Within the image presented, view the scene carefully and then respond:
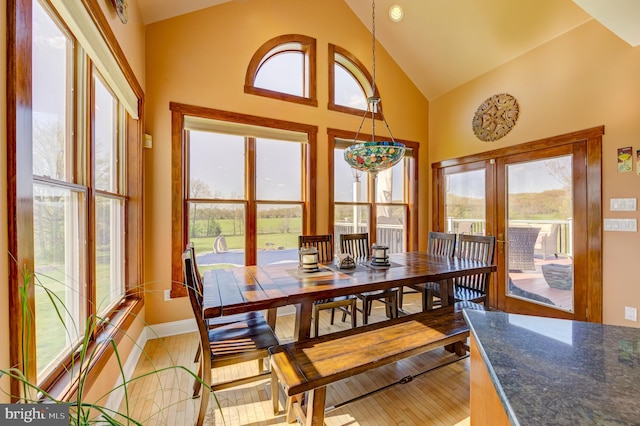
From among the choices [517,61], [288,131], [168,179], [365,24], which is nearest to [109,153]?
[168,179]

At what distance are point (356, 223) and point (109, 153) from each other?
3148mm

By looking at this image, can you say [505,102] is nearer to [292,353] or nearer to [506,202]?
[506,202]

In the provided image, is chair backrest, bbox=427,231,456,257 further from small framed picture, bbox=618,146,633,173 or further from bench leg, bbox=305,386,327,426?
bench leg, bbox=305,386,327,426

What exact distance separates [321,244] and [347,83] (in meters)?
2.56

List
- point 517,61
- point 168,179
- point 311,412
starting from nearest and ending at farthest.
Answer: point 311,412 < point 168,179 < point 517,61

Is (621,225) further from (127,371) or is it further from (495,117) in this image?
(127,371)

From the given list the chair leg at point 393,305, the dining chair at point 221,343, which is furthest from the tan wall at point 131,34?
the chair leg at point 393,305

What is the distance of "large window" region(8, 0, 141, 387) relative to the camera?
103 centimetres

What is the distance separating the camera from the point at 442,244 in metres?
3.44

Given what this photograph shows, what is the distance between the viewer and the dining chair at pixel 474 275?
281 centimetres

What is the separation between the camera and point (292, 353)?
172 cm

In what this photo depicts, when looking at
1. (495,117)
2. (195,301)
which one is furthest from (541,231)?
(195,301)

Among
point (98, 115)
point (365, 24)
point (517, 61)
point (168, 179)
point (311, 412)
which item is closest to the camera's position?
point (311, 412)

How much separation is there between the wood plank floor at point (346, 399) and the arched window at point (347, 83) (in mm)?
3382
